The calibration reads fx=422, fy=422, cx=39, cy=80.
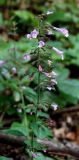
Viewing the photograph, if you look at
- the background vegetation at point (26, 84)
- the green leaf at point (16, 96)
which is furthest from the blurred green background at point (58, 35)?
the green leaf at point (16, 96)

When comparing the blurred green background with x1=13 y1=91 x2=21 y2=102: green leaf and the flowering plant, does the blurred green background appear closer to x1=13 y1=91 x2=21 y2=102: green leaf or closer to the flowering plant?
the flowering plant

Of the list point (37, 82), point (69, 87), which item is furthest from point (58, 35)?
point (37, 82)

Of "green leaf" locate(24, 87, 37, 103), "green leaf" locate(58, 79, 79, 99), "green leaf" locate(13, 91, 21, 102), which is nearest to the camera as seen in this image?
"green leaf" locate(24, 87, 37, 103)

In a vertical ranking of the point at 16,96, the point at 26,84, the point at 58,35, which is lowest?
the point at 16,96

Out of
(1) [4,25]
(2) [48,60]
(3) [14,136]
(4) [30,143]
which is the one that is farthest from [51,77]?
(1) [4,25]

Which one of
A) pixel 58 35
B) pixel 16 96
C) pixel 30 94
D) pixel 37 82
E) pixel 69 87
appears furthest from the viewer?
pixel 58 35

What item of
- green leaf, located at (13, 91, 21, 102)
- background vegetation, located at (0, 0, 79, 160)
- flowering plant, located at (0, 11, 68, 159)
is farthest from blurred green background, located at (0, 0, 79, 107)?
green leaf, located at (13, 91, 21, 102)

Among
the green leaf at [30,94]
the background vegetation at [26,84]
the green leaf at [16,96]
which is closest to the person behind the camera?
the background vegetation at [26,84]

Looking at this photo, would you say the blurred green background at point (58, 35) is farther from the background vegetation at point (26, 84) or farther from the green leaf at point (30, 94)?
the green leaf at point (30, 94)

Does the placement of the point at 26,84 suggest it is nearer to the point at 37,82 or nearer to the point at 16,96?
the point at 16,96

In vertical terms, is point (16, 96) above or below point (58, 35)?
below

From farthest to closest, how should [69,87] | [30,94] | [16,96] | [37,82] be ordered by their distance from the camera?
[69,87], [16,96], [30,94], [37,82]
